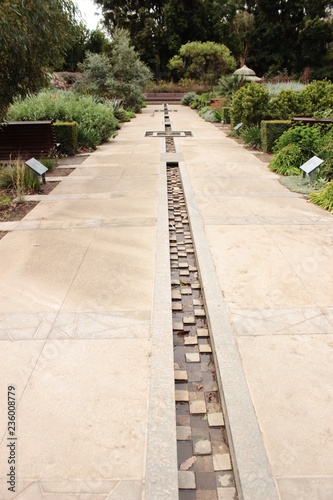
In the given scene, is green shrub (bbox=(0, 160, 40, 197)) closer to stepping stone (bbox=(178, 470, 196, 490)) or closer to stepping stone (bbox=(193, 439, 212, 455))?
stepping stone (bbox=(193, 439, 212, 455))

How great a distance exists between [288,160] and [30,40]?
6.10 metres

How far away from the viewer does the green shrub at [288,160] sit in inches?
359

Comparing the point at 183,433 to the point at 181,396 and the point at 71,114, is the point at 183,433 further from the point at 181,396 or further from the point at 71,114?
A: the point at 71,114

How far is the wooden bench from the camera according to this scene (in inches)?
418

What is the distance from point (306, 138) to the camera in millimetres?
9367

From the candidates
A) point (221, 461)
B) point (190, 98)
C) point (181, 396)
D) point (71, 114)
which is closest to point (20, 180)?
point (71, 114)

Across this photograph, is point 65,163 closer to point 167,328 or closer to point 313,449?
point 167,328

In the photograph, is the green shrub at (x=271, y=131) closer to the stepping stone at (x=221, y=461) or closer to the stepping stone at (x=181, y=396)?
the stepping stone at (x=181, y=396)

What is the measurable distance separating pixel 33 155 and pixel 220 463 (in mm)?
10299

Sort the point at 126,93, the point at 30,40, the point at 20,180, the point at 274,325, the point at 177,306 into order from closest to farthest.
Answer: the point at 274,325
the point at 177,306
the point at 30,40
the point at 20,180
the point at 126,93

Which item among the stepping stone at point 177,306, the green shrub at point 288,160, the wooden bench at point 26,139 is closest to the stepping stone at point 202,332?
the stepping stone at point 177,306

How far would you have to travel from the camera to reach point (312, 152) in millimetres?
9297

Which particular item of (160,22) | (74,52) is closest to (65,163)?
(74,52)

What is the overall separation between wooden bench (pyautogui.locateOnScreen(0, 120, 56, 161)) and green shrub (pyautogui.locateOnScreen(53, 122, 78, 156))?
1.38 ft
